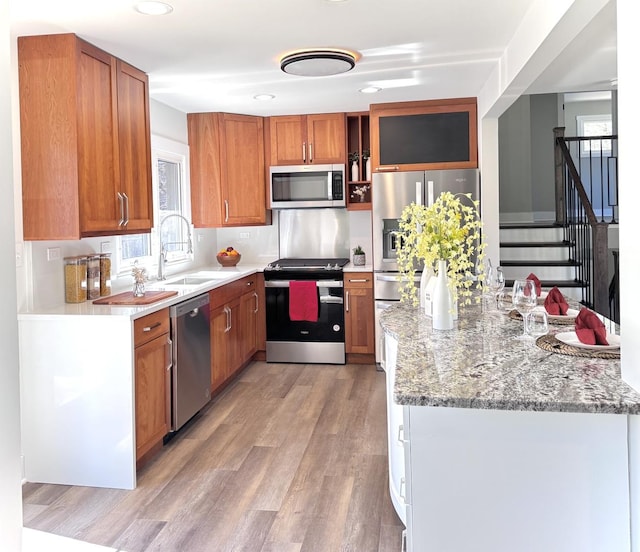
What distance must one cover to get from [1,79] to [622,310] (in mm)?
1698

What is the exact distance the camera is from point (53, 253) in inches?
134

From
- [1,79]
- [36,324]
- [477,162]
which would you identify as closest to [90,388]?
[36,324]

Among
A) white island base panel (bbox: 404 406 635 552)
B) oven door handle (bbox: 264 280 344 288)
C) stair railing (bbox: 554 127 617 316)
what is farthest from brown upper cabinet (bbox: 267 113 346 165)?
white island base panel (bbox: 404 406 635 552)

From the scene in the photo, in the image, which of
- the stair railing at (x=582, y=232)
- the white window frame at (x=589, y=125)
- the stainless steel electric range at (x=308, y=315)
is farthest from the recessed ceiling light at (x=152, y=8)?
the white window frame at (x=589, y=125)

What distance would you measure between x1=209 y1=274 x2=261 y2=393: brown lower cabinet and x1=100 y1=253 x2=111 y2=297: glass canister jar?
2.54 ft

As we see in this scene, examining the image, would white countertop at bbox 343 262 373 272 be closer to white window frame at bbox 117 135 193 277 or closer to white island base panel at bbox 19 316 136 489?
white window frame at bbox 117 135 193 277

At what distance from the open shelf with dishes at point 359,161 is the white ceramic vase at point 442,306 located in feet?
10.3

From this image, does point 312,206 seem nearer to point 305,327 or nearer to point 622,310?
point 305,327

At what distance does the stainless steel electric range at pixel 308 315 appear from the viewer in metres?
5.37

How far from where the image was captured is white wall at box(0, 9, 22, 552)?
3.78ft

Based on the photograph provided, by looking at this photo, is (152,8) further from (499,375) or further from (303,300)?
(303,300)

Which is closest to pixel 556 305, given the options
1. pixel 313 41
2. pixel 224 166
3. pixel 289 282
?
pixel 313 41

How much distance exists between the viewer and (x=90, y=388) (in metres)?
3.04

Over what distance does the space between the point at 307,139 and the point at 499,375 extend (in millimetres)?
4153
